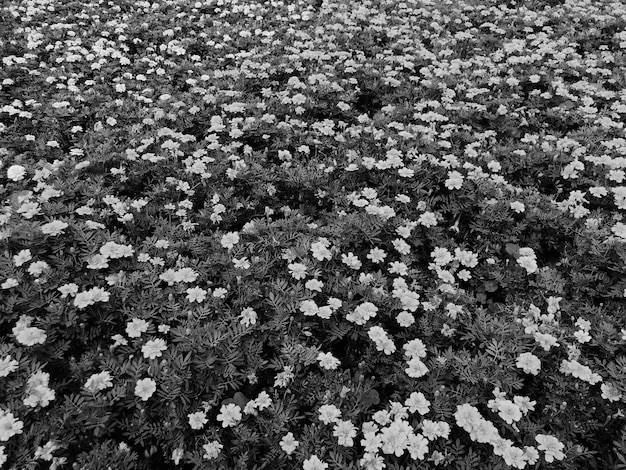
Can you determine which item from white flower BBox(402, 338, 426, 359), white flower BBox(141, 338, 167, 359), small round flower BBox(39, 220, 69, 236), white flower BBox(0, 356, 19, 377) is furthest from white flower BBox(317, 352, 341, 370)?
small round flower BBox(39, 220, 69, 236)

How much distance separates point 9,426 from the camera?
2375 millimetres

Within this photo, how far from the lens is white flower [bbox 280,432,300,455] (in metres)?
2.47

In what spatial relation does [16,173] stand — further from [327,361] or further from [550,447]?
[550,447]

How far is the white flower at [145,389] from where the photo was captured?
99.7 inches

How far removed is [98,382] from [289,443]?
1073 mm

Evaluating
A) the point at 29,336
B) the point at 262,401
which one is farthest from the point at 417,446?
the point at 29,336

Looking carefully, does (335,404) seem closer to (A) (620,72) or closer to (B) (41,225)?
(B) (41,225)

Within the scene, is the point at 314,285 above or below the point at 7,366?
above

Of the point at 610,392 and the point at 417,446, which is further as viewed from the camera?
the point at 610,392

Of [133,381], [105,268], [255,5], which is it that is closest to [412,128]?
[105,268]

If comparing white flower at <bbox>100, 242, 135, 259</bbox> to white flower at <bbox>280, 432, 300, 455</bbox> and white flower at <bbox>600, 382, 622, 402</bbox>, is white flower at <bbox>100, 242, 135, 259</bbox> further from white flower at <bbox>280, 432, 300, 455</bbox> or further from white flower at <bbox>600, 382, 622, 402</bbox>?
white flower at <bbox>600, 382, 622, 402</bbox>

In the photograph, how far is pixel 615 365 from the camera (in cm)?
293

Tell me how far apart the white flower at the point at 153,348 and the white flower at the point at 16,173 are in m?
2.36

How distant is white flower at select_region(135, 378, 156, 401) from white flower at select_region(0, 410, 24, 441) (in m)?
0.55
